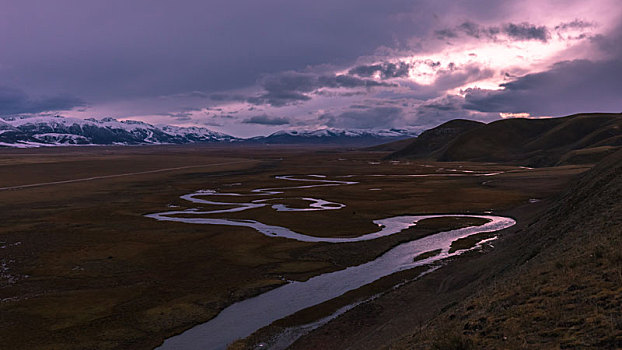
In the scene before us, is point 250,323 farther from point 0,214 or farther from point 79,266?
point 0,214

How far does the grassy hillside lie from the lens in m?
14.6

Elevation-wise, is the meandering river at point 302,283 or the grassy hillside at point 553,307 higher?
the grassy hillside at point 553,307

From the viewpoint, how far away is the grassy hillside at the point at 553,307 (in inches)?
574

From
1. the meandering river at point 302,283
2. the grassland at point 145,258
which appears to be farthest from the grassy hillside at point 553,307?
the grassland at point 145,258

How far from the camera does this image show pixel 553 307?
56.0 feet

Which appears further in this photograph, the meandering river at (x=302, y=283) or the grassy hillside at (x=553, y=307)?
the meandering river at (x=302, y=283)

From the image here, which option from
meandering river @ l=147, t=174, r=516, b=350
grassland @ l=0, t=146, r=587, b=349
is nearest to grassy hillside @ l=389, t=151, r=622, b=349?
meandering river @ l=147, t=174, r=516, b=350

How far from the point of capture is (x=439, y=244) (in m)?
52.6

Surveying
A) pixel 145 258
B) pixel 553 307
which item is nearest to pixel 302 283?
pixel 145 258

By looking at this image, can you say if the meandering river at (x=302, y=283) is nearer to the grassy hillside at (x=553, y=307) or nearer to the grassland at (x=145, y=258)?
the grassland at (x=145, y=258)

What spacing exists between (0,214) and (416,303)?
7506cm

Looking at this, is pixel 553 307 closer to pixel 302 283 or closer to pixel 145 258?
pixel 302 283

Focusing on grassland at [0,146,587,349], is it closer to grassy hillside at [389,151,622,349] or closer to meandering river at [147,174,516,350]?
meandering river at [147,174,516,350]

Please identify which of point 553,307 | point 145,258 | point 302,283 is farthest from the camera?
point 145,258
